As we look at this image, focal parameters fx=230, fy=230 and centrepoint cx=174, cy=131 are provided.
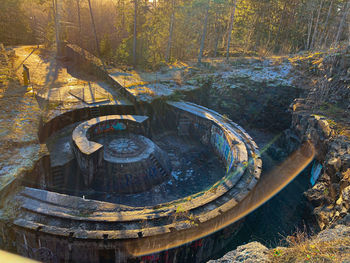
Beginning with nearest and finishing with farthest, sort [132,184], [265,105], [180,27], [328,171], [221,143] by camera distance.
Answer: [328,171], [132,184], [221,143], [265,105], [180,27]

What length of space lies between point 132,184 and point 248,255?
9780 millimetres

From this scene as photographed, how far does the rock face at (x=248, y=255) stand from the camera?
5.40 meters

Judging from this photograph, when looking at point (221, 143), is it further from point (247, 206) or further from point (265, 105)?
point (265, 105)

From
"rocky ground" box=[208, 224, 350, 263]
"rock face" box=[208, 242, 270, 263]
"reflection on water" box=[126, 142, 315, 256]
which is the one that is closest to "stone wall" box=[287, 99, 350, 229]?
"reflection on water" box=[126, 142, 315, 256]

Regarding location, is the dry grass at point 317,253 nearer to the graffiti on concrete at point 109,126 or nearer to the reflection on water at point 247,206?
the reflection on water at point 247,206

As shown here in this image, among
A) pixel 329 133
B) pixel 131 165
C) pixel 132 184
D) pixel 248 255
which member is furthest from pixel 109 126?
pixel 329 133

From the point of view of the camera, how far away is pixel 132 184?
14.4 meters

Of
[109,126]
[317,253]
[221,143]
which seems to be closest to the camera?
[317,253]

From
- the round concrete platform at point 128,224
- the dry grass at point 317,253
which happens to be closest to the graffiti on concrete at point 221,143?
the round concrete platform at point 128,224

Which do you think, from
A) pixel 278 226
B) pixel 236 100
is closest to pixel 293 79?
pixel 236 100

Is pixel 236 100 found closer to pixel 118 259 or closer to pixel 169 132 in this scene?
pixel 169 132

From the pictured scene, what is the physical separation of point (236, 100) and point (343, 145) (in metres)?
13.3

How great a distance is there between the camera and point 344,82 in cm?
1795

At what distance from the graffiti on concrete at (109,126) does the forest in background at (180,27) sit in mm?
15507
